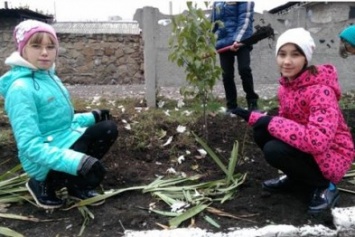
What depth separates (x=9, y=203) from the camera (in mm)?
2770

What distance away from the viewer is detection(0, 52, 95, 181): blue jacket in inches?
94.0

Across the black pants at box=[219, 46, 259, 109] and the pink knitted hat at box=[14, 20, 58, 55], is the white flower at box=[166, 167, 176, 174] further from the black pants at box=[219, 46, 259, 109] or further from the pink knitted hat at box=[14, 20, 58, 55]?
the black pants at box=[219, 46, 259, 109]

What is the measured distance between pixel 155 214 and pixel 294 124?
1060 millimetres

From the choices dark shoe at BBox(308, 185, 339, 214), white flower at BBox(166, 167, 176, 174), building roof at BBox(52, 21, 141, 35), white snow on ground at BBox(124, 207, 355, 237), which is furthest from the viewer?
building roof at BBox(52, 21, 141, 35)

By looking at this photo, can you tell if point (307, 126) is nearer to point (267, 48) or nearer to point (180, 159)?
Result: point (180, 159)

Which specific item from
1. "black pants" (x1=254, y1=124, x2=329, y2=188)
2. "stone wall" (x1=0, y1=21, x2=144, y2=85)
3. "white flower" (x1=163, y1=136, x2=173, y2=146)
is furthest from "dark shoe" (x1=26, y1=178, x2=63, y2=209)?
"stone wall" (x1=0, y1=21, x2=144, y2=85)

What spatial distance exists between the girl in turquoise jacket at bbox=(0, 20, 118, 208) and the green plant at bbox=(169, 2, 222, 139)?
105 centimetres

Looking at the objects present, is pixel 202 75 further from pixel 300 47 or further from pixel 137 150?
pixel 300 47

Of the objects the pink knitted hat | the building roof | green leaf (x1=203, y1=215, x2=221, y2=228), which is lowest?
green leaf (x1=203, y1=215, x2=221, y2=228)

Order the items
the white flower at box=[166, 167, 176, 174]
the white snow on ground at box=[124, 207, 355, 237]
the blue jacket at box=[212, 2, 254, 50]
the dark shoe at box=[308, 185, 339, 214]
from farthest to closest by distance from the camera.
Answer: the blue jacket at box=[212, 2, 254, 50] < the white flower at box=[166, 167, 176, 174] < the dark shoe at box=[308, 185, 339, 214] < the white snow on ground at box=[124, 207, 355, 237]

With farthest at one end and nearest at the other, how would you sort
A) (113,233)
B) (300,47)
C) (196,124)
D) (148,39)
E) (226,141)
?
(148,39)
(196,124)
(226,141)
(300,47)
(113,233)

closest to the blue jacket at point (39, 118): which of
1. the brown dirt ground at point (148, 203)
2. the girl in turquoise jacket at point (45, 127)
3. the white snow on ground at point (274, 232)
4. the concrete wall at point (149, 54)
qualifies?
the girl in turquoise jacket at point (45, 127)

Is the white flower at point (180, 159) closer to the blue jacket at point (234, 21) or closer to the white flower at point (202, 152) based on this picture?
the white flower at point (202, 152)

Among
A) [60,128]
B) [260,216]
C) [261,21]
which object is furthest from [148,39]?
[260,216]
